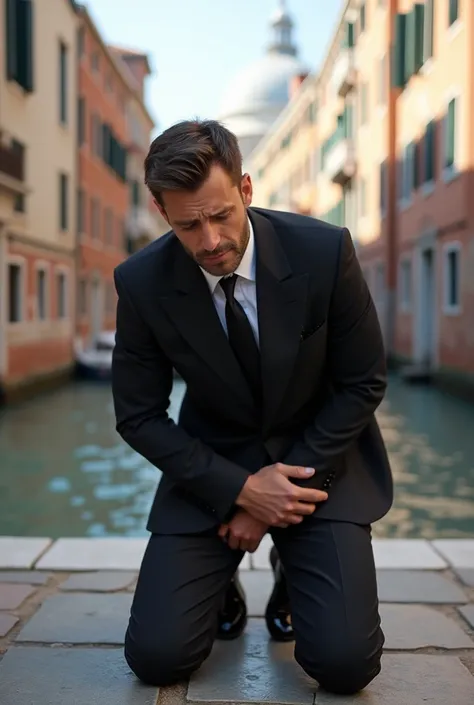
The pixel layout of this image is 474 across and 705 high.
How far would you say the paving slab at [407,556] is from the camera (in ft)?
11.2

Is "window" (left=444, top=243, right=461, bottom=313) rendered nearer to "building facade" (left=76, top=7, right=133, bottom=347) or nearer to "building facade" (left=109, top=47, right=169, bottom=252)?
"building facade" (left=76, top=7, right=133, bottom=347)

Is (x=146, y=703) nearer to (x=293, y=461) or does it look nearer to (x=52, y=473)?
(x=293, y=461)

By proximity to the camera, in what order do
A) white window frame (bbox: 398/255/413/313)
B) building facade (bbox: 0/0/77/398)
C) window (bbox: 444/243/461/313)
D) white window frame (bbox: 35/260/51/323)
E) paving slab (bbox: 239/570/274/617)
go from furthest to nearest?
white window frame (bbox: 398/255/413/313)
white window frame (bbox: 35/260/51/323)
window (bbox: 444/243/461/313)
building facade (bbox: 0/0/77/398)
paving slab (bbox: 239/570/274/617)

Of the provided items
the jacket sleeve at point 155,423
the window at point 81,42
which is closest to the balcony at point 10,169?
the window at point 81,42

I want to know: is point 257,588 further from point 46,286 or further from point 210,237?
point 46,286

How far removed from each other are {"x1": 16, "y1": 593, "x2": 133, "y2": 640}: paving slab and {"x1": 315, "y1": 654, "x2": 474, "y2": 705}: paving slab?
795mm

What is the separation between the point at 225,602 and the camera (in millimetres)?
2801

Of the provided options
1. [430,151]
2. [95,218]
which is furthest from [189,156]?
[95,218]

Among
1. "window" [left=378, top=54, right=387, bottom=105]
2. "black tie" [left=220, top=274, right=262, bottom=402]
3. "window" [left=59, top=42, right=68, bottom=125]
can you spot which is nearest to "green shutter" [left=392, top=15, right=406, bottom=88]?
"window" [left=378, top=54, right=387, bottom=105]

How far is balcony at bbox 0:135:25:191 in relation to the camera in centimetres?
1322

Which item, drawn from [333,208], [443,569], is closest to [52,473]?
[443,569]

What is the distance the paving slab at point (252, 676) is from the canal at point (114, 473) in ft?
8.54

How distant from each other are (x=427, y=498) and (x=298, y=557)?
3957mm

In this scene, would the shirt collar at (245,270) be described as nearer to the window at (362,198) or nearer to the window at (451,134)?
the window at (451,134)
